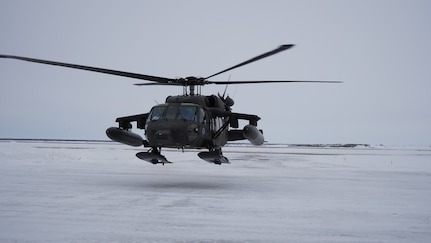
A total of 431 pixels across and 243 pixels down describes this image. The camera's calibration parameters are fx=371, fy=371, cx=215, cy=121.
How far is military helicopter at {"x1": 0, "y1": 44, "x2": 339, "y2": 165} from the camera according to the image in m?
12.0

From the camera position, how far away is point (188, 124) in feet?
39.8

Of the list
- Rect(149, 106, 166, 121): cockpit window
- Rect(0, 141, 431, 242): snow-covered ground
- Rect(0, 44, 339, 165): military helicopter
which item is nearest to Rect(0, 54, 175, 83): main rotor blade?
Rect(0, 44, 339, 165): military helicopter

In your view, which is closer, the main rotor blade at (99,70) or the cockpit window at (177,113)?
the main rotor blade at (99,70)

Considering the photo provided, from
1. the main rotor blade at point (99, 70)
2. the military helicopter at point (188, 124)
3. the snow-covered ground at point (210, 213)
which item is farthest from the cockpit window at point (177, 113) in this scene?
the snow-covered ground at point (210, 213)

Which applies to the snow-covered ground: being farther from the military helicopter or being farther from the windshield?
the windshield

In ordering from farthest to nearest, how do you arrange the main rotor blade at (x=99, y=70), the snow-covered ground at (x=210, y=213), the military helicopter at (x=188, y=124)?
the military helicopter at (x=188, y=124) → the main rotor blade at (x=99, y=70) → the snow-covered ground at (x=210, y=213)

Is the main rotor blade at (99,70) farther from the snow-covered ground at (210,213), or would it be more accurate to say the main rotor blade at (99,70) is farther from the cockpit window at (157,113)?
the snow-covered ground at (210,213)

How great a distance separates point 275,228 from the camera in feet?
21.6

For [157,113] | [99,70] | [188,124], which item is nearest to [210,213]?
[188,124]

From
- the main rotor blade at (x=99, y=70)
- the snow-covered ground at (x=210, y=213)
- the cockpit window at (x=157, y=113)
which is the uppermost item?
the main rotor blade at (x=99, y=70)

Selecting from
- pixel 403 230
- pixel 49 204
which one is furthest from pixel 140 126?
pixel 403 230

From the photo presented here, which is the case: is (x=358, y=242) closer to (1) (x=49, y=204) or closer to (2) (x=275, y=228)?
(2) (x=275, y=228)

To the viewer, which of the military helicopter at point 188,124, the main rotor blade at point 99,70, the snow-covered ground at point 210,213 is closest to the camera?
the snow-covered ground at point 210,213

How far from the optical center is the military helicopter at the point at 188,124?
39.3ft
